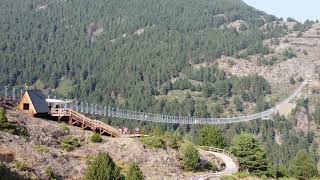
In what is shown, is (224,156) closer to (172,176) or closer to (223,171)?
(223,171)

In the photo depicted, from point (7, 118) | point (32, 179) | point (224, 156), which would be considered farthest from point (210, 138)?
point (32, 179)

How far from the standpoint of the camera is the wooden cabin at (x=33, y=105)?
251ft

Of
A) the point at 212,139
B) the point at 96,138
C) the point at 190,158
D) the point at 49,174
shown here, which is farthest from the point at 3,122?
the point at 212,139

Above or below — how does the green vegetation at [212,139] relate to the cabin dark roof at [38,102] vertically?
below

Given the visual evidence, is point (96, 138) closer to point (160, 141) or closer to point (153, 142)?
point (153, 142)

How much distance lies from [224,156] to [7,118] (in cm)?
3517

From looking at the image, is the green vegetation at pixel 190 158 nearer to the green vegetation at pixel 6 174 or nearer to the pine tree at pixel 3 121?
the pine tree at pixel 3 121

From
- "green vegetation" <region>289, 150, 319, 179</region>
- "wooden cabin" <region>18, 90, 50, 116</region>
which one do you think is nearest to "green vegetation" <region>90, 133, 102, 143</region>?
"wooden cabin" <region>18, 90, 50, 116</region>

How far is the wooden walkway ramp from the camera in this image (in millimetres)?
79562

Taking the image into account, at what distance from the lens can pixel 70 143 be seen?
7100 cm

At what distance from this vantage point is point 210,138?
324 ft

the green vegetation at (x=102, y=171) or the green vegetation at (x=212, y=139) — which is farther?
the green vegetation at (x=212, y=139)

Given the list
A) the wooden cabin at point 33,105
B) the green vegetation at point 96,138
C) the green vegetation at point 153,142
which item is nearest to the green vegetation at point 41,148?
the green vegetation at point 96,138

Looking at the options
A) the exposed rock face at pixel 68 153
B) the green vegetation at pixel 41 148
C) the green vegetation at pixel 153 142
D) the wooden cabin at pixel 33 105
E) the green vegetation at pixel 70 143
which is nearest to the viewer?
the exposed rock face at pixel 68 153
